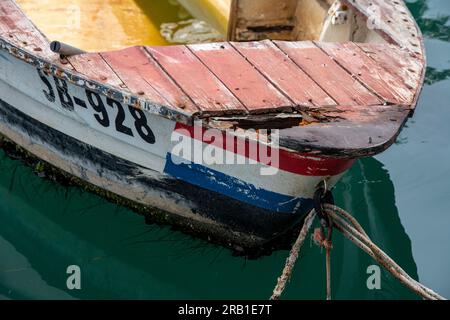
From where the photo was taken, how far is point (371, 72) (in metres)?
3.88

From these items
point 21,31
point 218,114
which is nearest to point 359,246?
point 218,114

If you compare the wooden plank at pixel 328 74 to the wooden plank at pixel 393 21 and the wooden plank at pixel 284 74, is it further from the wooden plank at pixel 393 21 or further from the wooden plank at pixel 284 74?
the wooden plank at pixel 393 21

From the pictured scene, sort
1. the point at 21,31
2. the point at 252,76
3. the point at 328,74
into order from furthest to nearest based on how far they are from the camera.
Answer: the point at 21,31, the point at 328,74, the point at 252,76

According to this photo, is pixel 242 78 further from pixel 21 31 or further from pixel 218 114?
pixel 21 31

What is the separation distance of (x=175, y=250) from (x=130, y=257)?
0.28m

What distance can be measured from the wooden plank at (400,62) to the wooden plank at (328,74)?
273 millimetres

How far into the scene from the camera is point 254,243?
13.4 feet

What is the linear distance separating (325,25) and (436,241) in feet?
5.34

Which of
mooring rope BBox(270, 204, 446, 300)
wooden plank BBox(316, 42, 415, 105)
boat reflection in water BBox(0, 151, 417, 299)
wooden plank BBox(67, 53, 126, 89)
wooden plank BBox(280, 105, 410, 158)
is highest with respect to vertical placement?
wooden plank BBox(67, 53, 126, 89)

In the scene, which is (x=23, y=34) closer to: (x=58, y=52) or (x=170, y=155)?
(x=58, y=52)

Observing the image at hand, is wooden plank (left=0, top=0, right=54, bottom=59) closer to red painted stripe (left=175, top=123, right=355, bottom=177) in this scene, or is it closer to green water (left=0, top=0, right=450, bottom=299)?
red painted stripe (left=175, top=123, right=355, bottom=177)

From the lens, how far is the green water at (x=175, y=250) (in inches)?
163

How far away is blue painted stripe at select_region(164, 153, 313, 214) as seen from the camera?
3.73m

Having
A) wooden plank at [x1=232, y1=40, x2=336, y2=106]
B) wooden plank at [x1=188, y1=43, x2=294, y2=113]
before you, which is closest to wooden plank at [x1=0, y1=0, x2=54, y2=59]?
wooden plank at [x1=188, y1=43, x2=294, y2=113]
